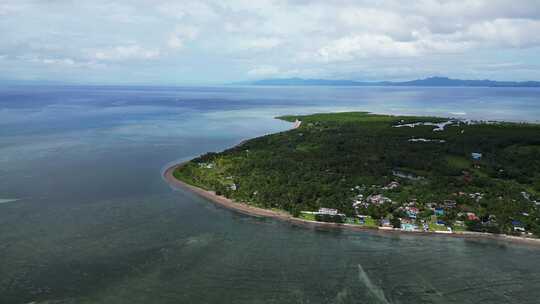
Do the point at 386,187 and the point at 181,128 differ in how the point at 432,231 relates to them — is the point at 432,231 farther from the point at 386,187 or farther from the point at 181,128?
the point at 181,128

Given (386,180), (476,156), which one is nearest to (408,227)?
(386,180)

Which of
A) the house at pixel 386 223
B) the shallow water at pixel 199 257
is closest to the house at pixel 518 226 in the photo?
the shallow water at pixel 199 257

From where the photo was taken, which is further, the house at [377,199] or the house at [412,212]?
the house at [377,199]

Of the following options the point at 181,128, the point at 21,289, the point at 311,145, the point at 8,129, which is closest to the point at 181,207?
the point at 21,289

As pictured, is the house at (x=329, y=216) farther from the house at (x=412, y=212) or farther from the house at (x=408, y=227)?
the house at (x=412, y=212)

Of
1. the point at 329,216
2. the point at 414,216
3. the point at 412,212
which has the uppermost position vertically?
the point at 412,212

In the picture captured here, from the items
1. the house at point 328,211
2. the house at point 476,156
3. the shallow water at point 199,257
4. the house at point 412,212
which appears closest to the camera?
the shallow water at point 199,257

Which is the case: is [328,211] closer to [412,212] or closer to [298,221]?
[298,221]

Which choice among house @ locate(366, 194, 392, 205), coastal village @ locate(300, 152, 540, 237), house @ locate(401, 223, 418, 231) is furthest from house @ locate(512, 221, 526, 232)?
house @ locate(366, 194, 392, 205)
